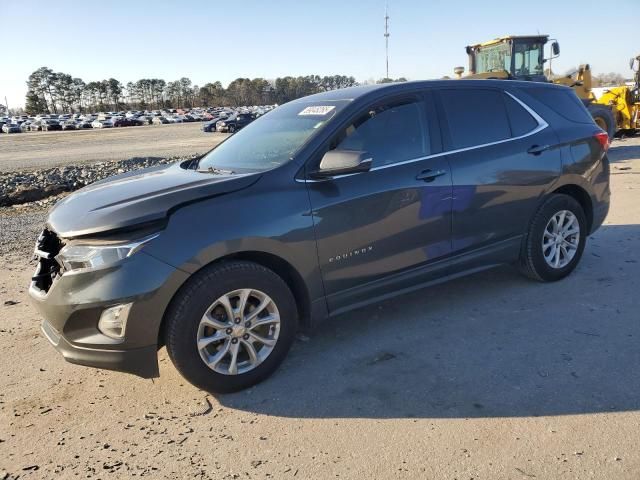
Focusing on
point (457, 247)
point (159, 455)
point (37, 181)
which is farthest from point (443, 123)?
point (37, 181)

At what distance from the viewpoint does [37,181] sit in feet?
42.0

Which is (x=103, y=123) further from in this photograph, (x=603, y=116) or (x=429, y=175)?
(x=429, y=175)

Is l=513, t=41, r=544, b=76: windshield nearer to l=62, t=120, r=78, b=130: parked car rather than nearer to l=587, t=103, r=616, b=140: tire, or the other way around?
l=587, t=103, r=616, b=140: tire

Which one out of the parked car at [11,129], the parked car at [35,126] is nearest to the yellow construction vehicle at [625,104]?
the parked car at [11,129]

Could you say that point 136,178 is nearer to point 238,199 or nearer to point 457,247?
point 238,199

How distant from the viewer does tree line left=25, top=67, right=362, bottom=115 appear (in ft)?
402

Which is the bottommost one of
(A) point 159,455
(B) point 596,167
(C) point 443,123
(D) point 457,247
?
(A) point 159,455

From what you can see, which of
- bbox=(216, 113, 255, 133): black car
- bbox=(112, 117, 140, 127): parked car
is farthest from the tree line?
bbox=(216, 113, 255, 133): black car

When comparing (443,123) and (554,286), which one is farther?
(554,286)

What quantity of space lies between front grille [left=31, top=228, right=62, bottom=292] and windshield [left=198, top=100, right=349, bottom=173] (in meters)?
1.23

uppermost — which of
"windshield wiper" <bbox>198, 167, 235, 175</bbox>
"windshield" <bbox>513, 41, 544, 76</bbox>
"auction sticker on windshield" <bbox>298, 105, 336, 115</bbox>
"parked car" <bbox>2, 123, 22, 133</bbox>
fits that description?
"parked car" <bbox>2, 123, 22, 133</bbox>

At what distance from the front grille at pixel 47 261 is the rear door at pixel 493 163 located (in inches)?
113

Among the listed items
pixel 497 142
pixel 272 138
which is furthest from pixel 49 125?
pixel 497 142

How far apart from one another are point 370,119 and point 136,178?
186 cm
